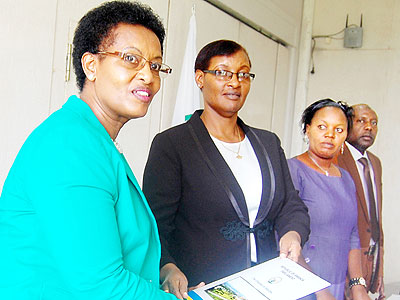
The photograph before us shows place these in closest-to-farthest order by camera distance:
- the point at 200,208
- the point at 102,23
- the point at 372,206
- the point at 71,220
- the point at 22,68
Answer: the point at 71,220, the point at 102,23, the point at 200,208, the point at 22,68, the point at 372,206

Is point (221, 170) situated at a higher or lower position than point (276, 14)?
lower

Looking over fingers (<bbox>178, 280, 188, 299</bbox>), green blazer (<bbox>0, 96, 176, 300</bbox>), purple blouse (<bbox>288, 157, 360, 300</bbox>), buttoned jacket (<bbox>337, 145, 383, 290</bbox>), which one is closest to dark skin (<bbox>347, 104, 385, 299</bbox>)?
buttoned jacket (<bbox>337, 145, 383, 290</bbox>)

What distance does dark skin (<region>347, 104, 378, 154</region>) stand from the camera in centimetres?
248

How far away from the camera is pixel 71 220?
0.75 m

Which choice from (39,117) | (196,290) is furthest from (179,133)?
(39,117)

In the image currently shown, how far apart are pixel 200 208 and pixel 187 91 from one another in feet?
4.18

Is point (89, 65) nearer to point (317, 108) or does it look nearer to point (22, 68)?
point (22, 68)

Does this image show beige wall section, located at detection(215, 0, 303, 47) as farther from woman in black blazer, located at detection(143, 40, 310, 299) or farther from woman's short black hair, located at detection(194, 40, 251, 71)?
woman in black blazer, located at detection(143, 40, 310, 299)

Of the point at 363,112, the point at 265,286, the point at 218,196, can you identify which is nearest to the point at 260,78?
the point at 363,112

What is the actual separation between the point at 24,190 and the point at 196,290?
0.58 metres

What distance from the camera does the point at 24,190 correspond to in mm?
818

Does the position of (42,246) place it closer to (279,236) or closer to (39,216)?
(39,216)

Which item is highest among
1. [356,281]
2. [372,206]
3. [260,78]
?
[260,78]

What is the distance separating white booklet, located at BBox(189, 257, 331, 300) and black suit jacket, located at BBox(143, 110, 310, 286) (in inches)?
7.9
